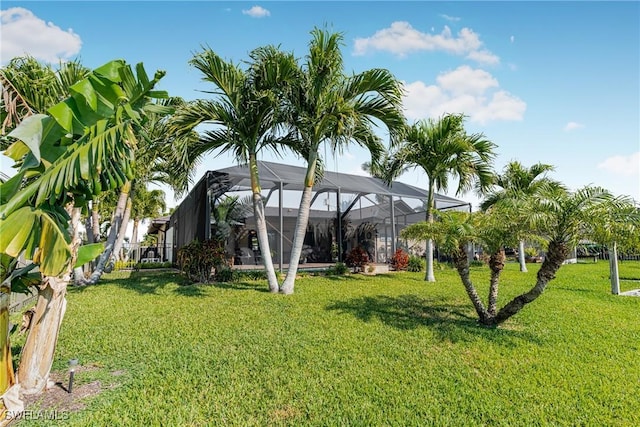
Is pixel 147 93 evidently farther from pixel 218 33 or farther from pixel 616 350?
pixel 616 350

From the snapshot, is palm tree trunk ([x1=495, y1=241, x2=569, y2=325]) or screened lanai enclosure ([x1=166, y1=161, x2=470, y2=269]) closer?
palm tree trunk ([x1=495, y1=241, x2=569, y2=325])

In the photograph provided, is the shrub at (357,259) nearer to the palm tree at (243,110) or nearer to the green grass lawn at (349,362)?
the palm tree at (243,110)

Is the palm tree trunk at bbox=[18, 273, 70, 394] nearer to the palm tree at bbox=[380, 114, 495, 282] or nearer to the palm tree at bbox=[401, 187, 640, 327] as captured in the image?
the palm tree at bbox=[401, 187, 640, 327]

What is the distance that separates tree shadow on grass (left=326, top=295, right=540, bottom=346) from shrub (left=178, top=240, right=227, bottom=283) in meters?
4.97

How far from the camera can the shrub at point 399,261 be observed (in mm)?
14062

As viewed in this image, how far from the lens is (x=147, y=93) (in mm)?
3100

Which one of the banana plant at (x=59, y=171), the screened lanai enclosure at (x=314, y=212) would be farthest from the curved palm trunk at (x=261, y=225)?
the banana plant at (x=59, y=171)

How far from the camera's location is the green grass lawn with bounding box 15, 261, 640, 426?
298 cm

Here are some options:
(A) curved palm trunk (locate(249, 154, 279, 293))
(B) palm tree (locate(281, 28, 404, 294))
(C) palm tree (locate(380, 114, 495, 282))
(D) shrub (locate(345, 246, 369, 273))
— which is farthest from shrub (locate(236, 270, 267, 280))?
(C) palm tree (locate(380, 114, 495, 282))

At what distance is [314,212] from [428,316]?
8031 millimetres

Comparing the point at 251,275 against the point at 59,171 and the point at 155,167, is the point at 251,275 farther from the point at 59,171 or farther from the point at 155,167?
the point at 59,171

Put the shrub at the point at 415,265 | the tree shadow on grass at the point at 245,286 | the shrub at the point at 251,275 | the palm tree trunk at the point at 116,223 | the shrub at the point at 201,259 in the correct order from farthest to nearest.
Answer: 1. the shrub at the point at 415,265
2. the palm tree trunk at the point at 116,223
3. the shrub at the point at 251,275
4. the shrub at the point at 201,259
5. the tree shadow on grass at the point at 245,286

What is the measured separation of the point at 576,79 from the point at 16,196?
10663mm

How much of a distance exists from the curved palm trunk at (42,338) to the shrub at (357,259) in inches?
421
